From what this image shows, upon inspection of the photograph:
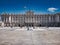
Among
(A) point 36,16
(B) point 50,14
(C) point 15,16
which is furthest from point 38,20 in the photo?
(C) point 15,16

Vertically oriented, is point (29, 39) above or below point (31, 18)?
below

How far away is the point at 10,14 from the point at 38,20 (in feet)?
58.1

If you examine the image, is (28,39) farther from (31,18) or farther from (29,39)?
(31,18)

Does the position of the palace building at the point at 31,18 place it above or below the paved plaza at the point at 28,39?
above

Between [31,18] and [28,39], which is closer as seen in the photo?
[28,39]

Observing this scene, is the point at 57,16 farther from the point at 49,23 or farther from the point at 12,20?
the point at 12,20

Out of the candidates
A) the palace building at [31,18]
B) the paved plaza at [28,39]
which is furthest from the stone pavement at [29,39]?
the palace building at [31,18]

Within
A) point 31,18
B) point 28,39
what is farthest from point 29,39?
point 31,18

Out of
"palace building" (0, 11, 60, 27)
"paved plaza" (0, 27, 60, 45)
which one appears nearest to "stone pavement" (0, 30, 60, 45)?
"paved plaza" (0, 27, 60, 45)

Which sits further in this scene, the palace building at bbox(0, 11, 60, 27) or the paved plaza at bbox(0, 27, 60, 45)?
the palace building at bbox(0, 11, 60, 27)

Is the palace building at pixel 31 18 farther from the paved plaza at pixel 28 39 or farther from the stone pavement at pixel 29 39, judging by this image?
the stone pavement at pixel 29 39

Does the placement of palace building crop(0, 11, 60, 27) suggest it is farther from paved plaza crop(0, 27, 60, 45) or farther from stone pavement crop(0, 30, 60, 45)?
stone pavement crop(0, 30, 60, 45)

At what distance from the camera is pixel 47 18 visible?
88438 mm

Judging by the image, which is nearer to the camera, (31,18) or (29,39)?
(29,39)
